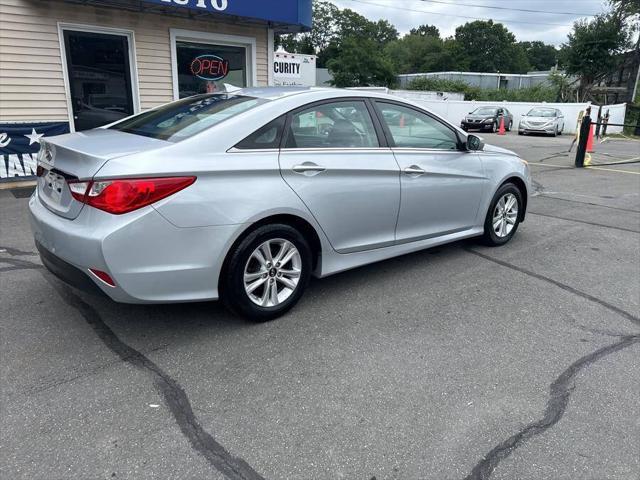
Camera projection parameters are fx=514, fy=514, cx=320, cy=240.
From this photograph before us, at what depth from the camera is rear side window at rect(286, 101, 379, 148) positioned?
370 cm

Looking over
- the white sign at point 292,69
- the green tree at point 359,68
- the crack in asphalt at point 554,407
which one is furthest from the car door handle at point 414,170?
the green tree at point 359,68

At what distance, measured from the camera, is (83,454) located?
2.35 meters

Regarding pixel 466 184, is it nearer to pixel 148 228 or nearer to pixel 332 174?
pixel 332 174

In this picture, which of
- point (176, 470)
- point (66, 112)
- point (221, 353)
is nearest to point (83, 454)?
point (176, 470)

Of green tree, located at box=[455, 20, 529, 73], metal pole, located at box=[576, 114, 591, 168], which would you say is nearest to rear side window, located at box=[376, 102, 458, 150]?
metal pole, located at box=[576, 114, 591, 168]

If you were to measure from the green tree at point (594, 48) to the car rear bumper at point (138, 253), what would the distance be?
43.8m

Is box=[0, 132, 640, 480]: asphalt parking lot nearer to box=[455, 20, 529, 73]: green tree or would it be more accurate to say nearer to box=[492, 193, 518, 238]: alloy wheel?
box=[492, 193, 518, 238]: alloy wheel

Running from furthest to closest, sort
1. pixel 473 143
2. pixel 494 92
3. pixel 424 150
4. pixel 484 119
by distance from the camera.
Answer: pixel 494 92 < pixel 484 119 < pixel 473 143 < pixel 424 150

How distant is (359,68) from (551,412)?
6429 centimetres

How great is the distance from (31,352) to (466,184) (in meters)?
3.79

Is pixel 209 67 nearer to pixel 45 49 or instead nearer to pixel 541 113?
pixel 45 49

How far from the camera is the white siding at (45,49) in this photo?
8.00 metres

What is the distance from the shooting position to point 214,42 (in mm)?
10148

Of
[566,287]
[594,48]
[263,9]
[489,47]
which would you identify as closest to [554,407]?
[566,287]
